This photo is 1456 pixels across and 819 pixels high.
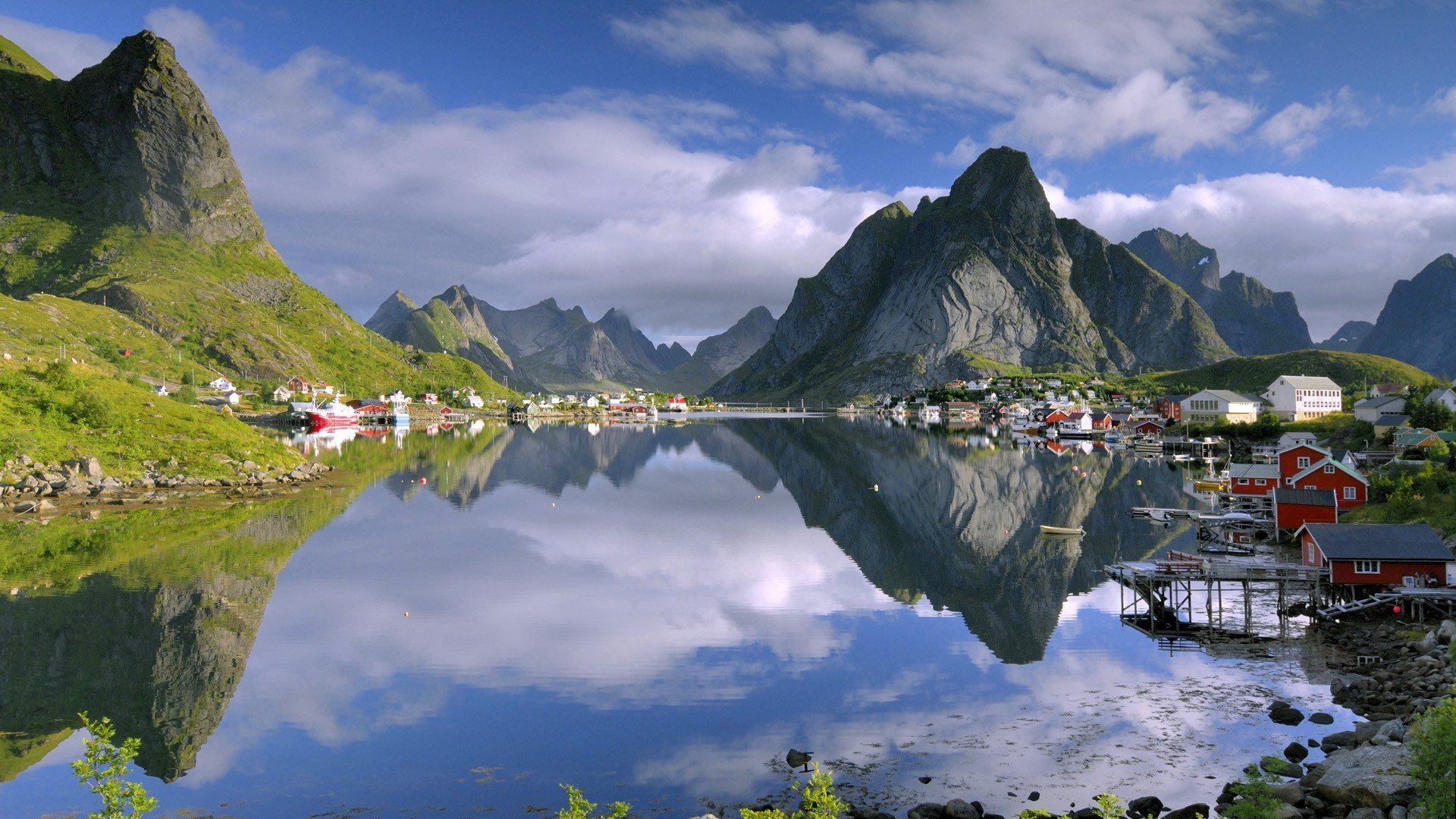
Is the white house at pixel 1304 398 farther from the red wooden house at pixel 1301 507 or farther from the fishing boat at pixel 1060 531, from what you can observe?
the fishing boat at pixel 1060 531

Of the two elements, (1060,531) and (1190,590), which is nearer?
(1190,590)

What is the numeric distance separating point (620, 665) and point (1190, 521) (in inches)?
1808

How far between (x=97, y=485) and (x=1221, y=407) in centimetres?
14520

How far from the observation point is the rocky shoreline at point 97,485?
5294 centimetres

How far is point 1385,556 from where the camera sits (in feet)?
108

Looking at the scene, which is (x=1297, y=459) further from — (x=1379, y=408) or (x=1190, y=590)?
(x=1379, y=408)

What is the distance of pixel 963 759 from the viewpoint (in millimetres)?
20125

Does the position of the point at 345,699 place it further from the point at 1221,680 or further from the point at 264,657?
the point at 1221,680

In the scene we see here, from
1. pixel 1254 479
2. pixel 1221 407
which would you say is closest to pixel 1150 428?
pixel 1221 407

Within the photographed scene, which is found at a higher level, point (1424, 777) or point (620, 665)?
point (1424, 777)

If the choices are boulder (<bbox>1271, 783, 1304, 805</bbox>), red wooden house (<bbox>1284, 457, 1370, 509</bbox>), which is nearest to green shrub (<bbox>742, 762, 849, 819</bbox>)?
boulder (<bbox>1271, 783, 1304, 805</bbox>)

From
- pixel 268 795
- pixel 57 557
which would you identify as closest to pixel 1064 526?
pixel 268 795

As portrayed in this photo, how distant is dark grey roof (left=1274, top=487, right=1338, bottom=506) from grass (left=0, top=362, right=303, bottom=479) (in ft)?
241

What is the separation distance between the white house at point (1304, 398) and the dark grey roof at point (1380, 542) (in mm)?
114307
